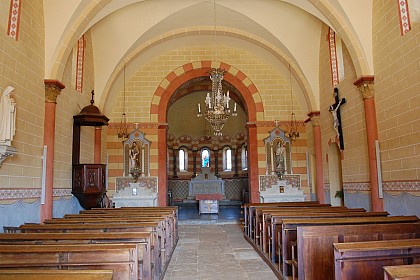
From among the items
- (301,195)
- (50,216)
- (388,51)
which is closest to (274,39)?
(388,51)

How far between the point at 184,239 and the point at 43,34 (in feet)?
17.6

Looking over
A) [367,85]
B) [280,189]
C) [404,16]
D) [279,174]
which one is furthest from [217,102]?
[280,189]

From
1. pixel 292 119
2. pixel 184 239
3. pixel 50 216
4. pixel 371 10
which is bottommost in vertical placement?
pixel 184 239

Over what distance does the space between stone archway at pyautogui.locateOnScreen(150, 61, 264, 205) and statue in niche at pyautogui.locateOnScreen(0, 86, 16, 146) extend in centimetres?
619

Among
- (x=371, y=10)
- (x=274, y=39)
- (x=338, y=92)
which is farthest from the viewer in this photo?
(x=274, y=39)

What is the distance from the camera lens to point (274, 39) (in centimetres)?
1036

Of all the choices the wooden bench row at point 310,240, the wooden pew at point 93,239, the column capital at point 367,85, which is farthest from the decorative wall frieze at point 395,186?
the wooden pew at point 93,239

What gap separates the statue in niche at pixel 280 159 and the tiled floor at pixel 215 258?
2630 mm

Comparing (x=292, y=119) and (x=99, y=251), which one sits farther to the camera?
(x=292, y=119)

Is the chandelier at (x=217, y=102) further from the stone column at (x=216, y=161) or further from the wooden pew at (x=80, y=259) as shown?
the stone column at (x=216, y=161)

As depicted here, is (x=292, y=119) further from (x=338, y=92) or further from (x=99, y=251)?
(x=99, y=251)

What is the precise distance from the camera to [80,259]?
2.90 meters

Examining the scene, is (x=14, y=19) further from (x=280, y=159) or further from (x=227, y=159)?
(x=227, y=159)

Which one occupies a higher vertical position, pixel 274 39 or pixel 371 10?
pixel 274 39
